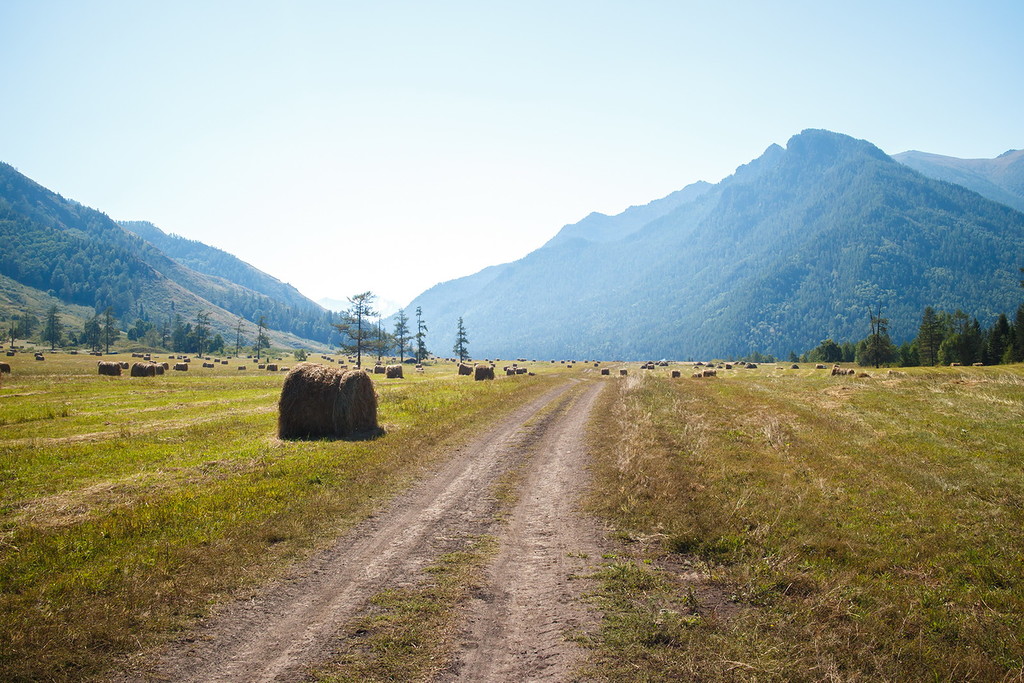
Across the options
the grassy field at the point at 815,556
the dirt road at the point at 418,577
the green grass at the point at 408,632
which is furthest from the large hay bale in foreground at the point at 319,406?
the green grass at the point at 408,632

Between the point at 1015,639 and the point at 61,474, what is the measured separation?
819 inches

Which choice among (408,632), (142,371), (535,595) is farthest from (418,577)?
(142,371)

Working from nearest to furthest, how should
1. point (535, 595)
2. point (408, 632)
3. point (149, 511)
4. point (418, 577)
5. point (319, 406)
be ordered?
point (408, 632)
point (535, 595)
point (418, 577)
point (149, 511)
point (319, 406)

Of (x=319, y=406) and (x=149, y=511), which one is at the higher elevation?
(x=319, y=406)

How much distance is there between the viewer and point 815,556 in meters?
8.93

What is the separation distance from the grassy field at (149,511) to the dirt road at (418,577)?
736mm

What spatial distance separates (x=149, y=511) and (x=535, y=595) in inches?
357

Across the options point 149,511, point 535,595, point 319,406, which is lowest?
point 535,595

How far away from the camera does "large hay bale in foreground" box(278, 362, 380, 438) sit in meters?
20.3

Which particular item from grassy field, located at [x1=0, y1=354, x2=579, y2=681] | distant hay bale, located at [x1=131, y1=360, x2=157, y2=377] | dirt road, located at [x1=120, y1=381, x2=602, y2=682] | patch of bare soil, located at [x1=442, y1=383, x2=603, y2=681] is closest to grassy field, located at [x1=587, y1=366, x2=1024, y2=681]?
patch of bare soil, located at [x1=442, y1=383, x2=603, y2=681]

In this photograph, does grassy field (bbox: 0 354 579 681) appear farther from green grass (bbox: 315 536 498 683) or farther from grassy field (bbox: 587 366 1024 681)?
grassy field (bbox: 587 366 1024 681)

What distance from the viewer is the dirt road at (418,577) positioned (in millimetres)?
5812

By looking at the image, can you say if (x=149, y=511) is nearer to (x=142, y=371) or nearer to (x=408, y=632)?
(x=408, y=632)

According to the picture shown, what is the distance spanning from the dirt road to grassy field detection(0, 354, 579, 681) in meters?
0.74
